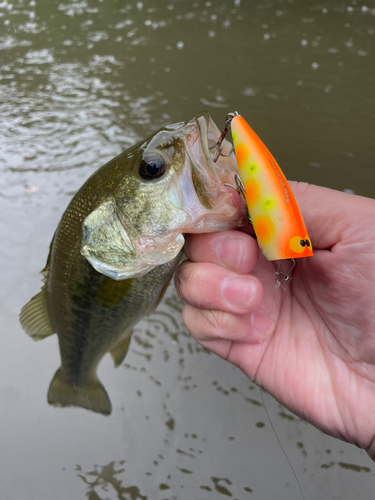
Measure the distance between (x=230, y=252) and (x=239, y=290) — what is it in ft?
0.42

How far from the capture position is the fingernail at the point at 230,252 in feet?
3.48

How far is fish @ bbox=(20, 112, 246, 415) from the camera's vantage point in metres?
0.98

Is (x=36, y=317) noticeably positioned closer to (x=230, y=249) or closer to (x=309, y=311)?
(x=230, y=249)

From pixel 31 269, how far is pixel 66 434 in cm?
110

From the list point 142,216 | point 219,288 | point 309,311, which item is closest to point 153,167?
point 142,216

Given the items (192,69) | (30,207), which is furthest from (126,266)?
(192,69)

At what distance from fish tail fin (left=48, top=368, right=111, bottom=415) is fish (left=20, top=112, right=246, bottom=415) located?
26.1 inches

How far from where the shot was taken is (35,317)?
149 centimetres

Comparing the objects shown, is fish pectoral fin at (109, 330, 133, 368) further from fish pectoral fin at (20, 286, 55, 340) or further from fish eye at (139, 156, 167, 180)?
fish eye at (139, 156, 167, 180)

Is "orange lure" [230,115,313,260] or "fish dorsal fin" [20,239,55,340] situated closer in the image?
"orange lure" [230,115,313,260]

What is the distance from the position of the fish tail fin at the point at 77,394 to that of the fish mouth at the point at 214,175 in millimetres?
1258

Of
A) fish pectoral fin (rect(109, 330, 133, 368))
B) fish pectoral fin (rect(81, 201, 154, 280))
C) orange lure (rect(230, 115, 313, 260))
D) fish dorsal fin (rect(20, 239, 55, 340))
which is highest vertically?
orange lure (rect(230, 115, 313, 260))

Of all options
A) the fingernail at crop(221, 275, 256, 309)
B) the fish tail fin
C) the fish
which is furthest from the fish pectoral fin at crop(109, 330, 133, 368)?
the fingernail at crop(221, 275, 256, 309)

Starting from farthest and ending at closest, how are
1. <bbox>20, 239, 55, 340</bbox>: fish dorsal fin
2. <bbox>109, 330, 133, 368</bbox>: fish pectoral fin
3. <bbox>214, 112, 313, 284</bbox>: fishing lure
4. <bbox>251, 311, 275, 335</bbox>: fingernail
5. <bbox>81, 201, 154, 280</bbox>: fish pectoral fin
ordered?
<bbox>109, 330, 133, 368</bbox>: fish pectoral fin → <bbox>20, 239, 55, 340</bbox>: fish dorsal fin → <bbox>251, 311, 275, 335</bbox>: fingernail → <bbox>81, 201, 154, 280</bbox>: fish pectoral fin → <bbox>214, 112, 313, 284</bbox>: fishing lure
